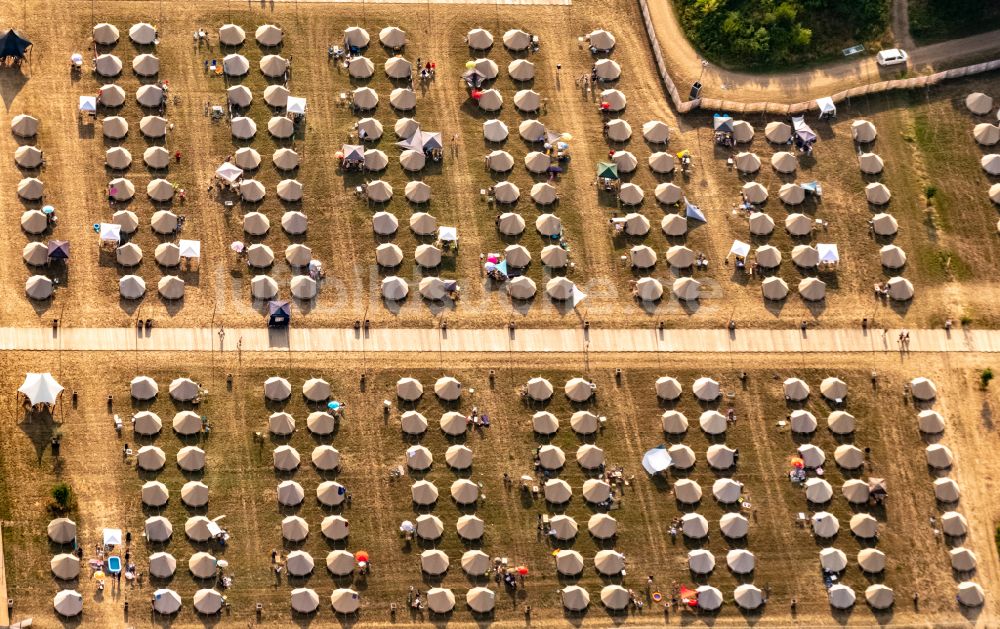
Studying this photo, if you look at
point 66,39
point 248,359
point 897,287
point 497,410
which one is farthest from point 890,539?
point 66,39

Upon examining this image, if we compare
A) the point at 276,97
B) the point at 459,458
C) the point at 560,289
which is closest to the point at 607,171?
the point at 560,289

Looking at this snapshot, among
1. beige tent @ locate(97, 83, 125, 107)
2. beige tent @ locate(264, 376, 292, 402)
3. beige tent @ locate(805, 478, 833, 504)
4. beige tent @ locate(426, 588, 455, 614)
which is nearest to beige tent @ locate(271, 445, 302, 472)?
beige tent @ locate(264, 376, 292, 402)

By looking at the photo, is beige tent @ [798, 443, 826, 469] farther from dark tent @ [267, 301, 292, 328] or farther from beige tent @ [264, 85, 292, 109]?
beige tent @ [264, 85, 292, 109]

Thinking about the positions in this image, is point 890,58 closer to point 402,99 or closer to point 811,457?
point 811,457

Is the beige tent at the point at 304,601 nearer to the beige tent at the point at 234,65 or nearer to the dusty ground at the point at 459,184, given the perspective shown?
the dusty ground at the point at 459,184

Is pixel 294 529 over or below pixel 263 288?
below

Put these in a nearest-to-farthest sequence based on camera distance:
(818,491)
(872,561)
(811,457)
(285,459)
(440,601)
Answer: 1. (440,601)
2. (285,459)
3. (872,561)
4. (818,491)
5. (811,457)
